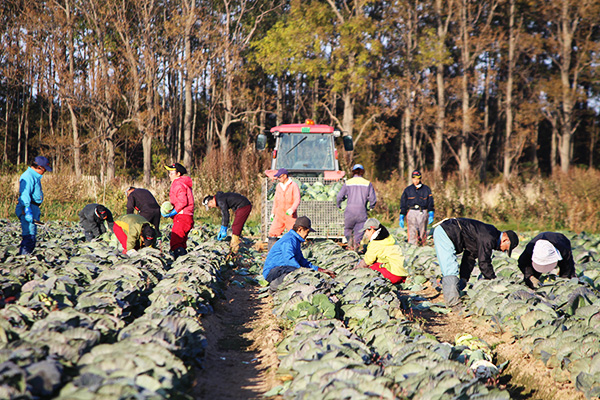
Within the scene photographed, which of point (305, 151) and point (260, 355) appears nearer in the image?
point (260, 355)

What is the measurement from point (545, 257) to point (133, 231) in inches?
252

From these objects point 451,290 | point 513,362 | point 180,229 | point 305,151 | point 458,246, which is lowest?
point 513,362

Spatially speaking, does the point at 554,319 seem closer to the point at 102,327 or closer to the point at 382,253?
the point at 382,253

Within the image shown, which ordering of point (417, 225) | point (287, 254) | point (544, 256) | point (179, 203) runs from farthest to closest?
point (417, 225) < point (179, 203) < point (287, 254) < point (544, 256)

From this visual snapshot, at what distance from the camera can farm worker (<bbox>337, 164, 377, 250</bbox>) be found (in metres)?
10.6

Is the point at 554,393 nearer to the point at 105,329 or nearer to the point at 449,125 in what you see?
the point at 105,329

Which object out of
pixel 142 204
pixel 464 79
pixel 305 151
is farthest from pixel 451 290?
pixel 464 79

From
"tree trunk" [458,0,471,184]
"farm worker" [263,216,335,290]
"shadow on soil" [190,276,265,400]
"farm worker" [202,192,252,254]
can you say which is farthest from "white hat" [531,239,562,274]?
"tree trunk" [458,0,471,184]

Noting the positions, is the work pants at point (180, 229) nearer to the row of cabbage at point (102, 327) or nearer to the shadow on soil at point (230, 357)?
the row of cabbage at point (102, 327)

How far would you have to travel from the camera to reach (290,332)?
5.27 metres

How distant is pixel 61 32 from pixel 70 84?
456cm

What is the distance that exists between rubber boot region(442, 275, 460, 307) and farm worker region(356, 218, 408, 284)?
0.74 meters

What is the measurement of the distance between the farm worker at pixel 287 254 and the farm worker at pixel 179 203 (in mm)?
2218

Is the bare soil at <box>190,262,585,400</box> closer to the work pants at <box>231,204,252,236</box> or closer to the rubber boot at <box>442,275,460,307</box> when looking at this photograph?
the rubber boot at <box>442,275,460,307</box>
